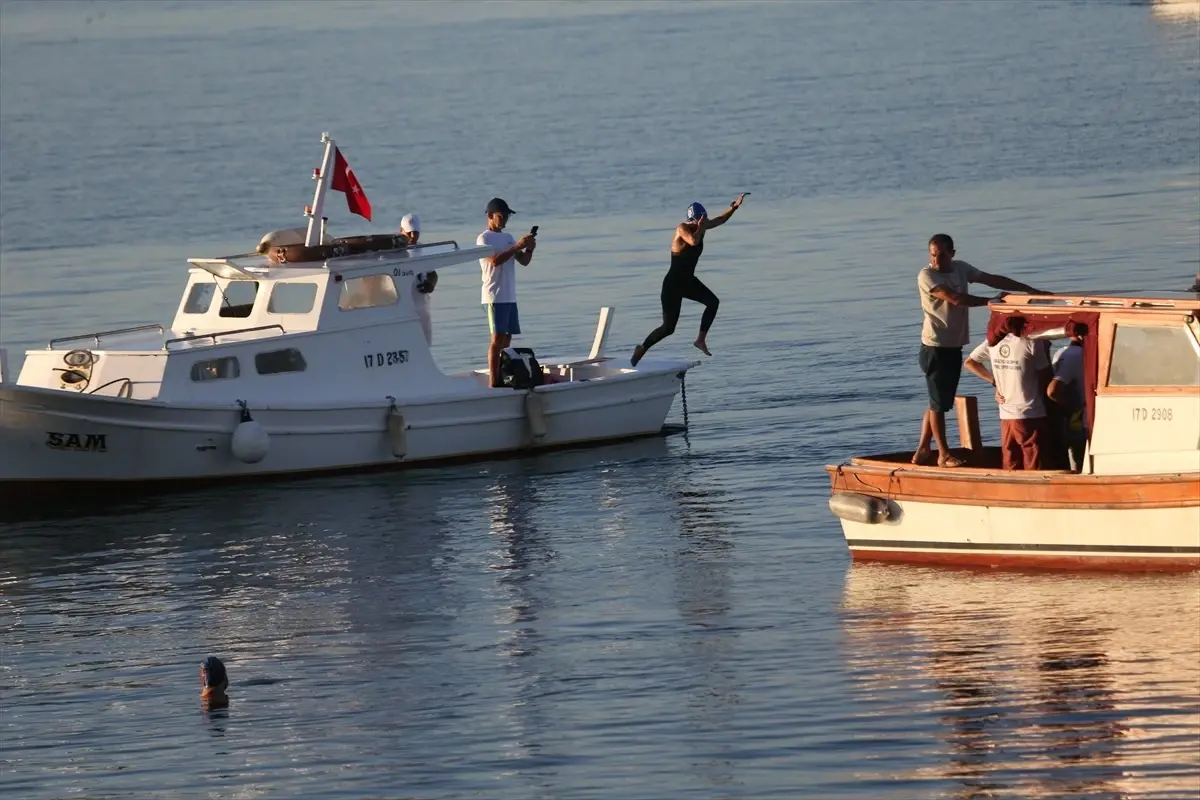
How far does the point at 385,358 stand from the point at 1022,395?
857 cm

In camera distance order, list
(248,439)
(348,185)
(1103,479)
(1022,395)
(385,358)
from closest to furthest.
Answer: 1. (1103,479)
2. (1022,395)
3. (248,439)
4. (385,358)
5. (348,185)

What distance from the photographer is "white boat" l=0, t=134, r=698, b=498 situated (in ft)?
71.6

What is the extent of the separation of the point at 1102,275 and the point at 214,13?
157 metres

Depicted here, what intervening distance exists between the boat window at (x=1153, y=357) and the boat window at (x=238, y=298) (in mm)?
10279

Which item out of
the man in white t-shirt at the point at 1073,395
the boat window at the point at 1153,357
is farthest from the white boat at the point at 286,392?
the boat window at the point at 1153,357

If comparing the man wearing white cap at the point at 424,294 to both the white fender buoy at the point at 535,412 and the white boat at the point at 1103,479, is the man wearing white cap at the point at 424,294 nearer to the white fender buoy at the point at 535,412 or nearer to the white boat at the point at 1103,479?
the white fender buoy at the point at 535,412

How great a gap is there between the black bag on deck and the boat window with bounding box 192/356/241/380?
2.98 meters

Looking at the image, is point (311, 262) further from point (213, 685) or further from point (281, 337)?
point (213, 685)

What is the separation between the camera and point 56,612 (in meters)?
17.9

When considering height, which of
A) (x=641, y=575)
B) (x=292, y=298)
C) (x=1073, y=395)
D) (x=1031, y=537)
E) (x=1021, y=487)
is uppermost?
(x=292, y=298)

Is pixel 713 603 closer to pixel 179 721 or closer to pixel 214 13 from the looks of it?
pixel 179 721

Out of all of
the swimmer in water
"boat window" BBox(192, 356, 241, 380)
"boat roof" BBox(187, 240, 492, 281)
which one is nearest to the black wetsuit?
"boat roof" BBox(187, 240, 492, 281)

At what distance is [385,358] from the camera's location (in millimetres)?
22984

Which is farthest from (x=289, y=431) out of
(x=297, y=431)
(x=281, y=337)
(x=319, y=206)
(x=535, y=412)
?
(x=535, y=412)
